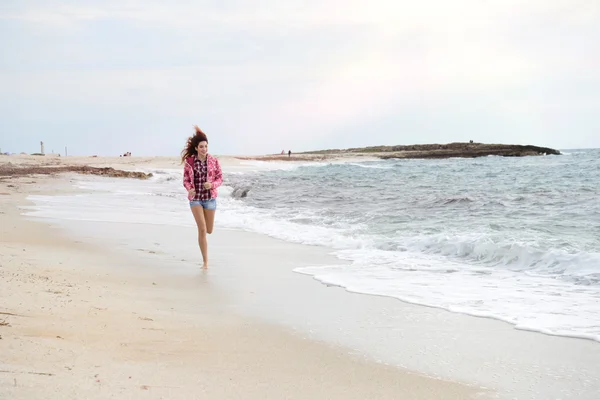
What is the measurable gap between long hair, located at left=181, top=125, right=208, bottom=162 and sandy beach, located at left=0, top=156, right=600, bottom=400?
1.83 metres

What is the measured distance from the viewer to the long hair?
7.86m

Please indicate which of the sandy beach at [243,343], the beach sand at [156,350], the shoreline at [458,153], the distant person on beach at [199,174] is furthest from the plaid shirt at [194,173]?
the shoreline at [458,153]

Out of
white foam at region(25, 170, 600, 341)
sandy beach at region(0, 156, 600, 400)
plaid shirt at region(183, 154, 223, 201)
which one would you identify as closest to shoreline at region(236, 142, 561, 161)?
white foam at region(25, 170, 600, 341)

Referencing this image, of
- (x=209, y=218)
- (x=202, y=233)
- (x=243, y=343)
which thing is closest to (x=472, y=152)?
(x=209, y=218)

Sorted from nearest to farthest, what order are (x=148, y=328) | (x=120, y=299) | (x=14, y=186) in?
(x=148, y=328) → (x=120, y=299) → (x=14, y=186)

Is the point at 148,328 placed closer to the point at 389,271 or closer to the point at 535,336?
the point at 535,336

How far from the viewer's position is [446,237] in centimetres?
953

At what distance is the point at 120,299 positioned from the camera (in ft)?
16.4

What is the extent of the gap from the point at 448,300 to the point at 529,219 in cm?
732

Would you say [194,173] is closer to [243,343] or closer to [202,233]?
[202,233]

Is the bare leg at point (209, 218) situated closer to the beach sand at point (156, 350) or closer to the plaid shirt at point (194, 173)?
the plaid shirt at point (194, 173)

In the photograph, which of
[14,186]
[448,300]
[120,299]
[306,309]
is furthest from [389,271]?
[14,186]

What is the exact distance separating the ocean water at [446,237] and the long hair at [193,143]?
7.39 ft

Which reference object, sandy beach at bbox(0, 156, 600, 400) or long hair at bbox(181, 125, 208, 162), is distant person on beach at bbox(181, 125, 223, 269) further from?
sandy beach at bbox(0, 156, 600, 400)
